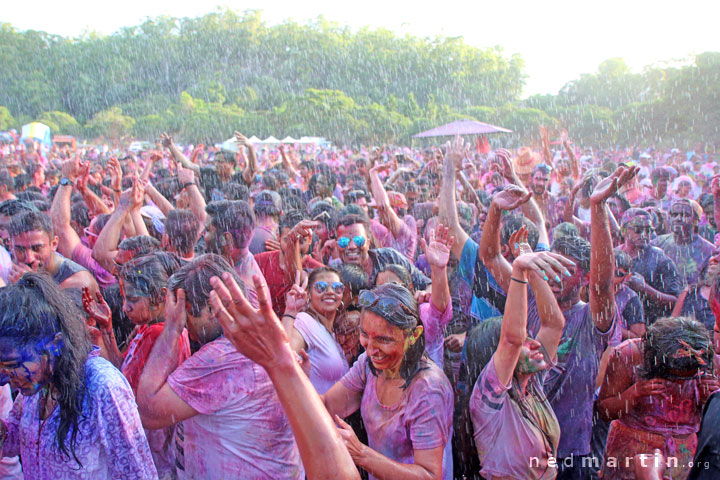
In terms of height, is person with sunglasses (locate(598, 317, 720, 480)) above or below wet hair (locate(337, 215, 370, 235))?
below

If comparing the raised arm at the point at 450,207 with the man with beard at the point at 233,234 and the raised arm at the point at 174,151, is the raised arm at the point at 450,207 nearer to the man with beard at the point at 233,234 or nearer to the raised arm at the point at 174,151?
the man with beard at the point at 233,234

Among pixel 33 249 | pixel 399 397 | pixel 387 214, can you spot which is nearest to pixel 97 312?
pixel 33 249

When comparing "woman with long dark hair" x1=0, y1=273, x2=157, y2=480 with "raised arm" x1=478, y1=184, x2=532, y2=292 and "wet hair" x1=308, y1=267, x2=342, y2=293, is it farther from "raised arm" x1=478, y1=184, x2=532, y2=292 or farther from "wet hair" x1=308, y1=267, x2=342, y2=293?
"raised arm" x1=478, y1=184, x2=532, y2=292

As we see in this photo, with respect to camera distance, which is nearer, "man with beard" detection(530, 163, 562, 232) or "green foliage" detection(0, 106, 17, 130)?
"man with beard" detection(530, 163, 562, 232)

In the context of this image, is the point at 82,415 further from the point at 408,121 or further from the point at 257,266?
the point at 408,121

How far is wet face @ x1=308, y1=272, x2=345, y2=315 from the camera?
3404 mm

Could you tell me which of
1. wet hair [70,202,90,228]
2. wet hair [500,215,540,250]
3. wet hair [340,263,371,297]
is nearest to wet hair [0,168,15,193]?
wet hair [70,202,90,228]

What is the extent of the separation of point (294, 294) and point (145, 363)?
85cm

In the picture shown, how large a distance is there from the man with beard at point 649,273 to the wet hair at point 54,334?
4073 mm

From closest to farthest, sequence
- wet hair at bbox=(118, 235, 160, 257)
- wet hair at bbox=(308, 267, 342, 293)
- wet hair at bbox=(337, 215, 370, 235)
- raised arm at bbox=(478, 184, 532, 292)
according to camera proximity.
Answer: raised arm at bbox=(478, 184, 532, 292) → wet hair at bbox=(308, 267, 342, 293) → wet hair at bbox=(118, 235, 160, 257) → wet hair at bbox=(337, 215, 370, 235)

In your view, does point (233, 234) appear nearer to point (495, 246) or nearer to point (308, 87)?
point (495, 246)

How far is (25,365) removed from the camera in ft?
6.60

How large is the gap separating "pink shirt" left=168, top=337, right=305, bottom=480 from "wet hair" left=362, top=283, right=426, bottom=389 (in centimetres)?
56

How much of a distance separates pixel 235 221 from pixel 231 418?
5.55 ft
